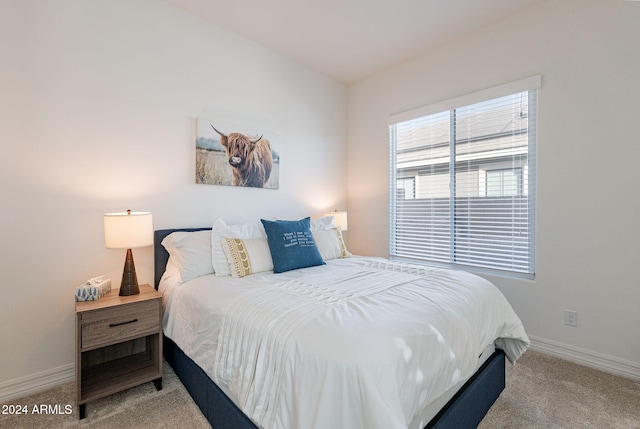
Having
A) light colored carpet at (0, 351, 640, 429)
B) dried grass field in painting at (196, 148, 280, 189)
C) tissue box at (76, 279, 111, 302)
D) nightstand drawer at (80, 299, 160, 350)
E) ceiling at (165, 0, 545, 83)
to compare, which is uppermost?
ceiling at (165, 0, 545, 83)

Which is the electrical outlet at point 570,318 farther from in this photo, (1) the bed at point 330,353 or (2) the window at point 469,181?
(1) the bed at point 330,353

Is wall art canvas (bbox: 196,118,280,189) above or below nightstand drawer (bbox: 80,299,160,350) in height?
above

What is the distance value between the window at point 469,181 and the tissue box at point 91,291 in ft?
9.47

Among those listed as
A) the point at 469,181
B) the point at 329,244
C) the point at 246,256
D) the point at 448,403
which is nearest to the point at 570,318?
the point at 469,181

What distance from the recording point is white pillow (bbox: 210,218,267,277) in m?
2.17

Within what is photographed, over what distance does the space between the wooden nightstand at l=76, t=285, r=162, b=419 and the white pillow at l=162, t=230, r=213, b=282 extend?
25 centimetres

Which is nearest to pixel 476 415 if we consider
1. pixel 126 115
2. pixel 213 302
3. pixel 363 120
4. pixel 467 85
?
pixel 213 302

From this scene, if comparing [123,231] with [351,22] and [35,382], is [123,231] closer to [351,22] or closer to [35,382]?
[35,382]

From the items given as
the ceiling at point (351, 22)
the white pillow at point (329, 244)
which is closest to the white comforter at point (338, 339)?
the white pillow at point (329, 244)

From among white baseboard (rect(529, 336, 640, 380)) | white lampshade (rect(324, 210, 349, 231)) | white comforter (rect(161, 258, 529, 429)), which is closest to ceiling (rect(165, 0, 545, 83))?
white lampshade (rect(324, 210, 349, 231))

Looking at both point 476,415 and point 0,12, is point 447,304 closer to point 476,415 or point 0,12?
point 476,415

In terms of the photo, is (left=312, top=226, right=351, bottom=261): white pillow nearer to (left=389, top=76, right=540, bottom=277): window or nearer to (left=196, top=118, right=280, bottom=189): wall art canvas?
(left=196, top=118, right=280, bottom=189): wall art canvas

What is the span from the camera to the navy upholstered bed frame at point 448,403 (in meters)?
1.33

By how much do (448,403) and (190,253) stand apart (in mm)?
1839
